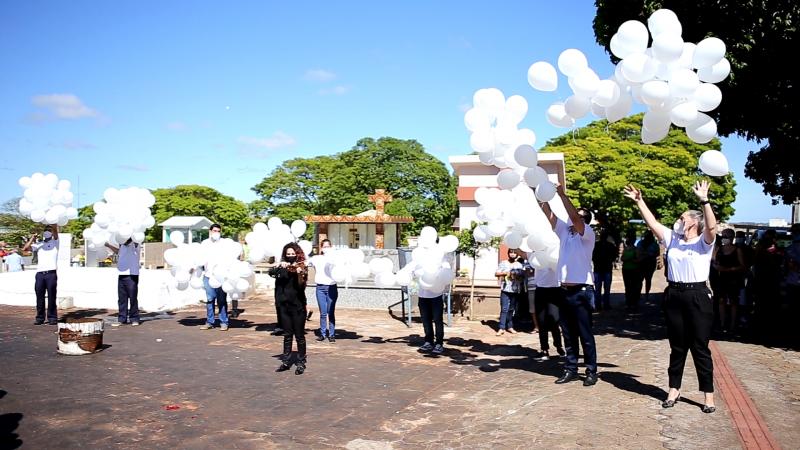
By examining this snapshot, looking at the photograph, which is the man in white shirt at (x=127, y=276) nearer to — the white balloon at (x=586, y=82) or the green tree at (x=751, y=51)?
the white balloon at (x=586, y=82)

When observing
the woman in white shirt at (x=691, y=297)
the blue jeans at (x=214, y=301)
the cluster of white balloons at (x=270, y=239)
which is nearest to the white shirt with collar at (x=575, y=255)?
the woman in white shirt at (x=691, y=297)

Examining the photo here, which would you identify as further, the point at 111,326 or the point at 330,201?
the point at 330,201

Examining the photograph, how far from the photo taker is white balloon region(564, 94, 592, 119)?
550 centimetres

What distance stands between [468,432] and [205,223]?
2904cm

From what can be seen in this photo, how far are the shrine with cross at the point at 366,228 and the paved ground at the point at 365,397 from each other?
57.7 feet

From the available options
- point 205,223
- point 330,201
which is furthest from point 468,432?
point 330,201

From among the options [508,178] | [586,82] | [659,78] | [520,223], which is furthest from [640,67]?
[520,223]

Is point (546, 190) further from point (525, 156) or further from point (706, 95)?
point (706, 95)

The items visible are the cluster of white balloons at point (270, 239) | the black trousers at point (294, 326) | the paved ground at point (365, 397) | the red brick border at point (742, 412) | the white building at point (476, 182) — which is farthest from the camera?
the white building at point (476, 182)

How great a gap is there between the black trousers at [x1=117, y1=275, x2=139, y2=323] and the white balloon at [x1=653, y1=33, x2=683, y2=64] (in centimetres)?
937

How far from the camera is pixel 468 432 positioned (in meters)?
4.93

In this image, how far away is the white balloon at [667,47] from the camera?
16.1ft

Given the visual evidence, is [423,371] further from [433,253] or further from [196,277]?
[196,277]

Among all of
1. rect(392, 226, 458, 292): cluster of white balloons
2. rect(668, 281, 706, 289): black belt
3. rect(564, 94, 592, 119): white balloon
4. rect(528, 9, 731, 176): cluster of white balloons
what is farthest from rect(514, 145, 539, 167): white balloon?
rect(392, 226, 458, 292): cluster of white balloons
